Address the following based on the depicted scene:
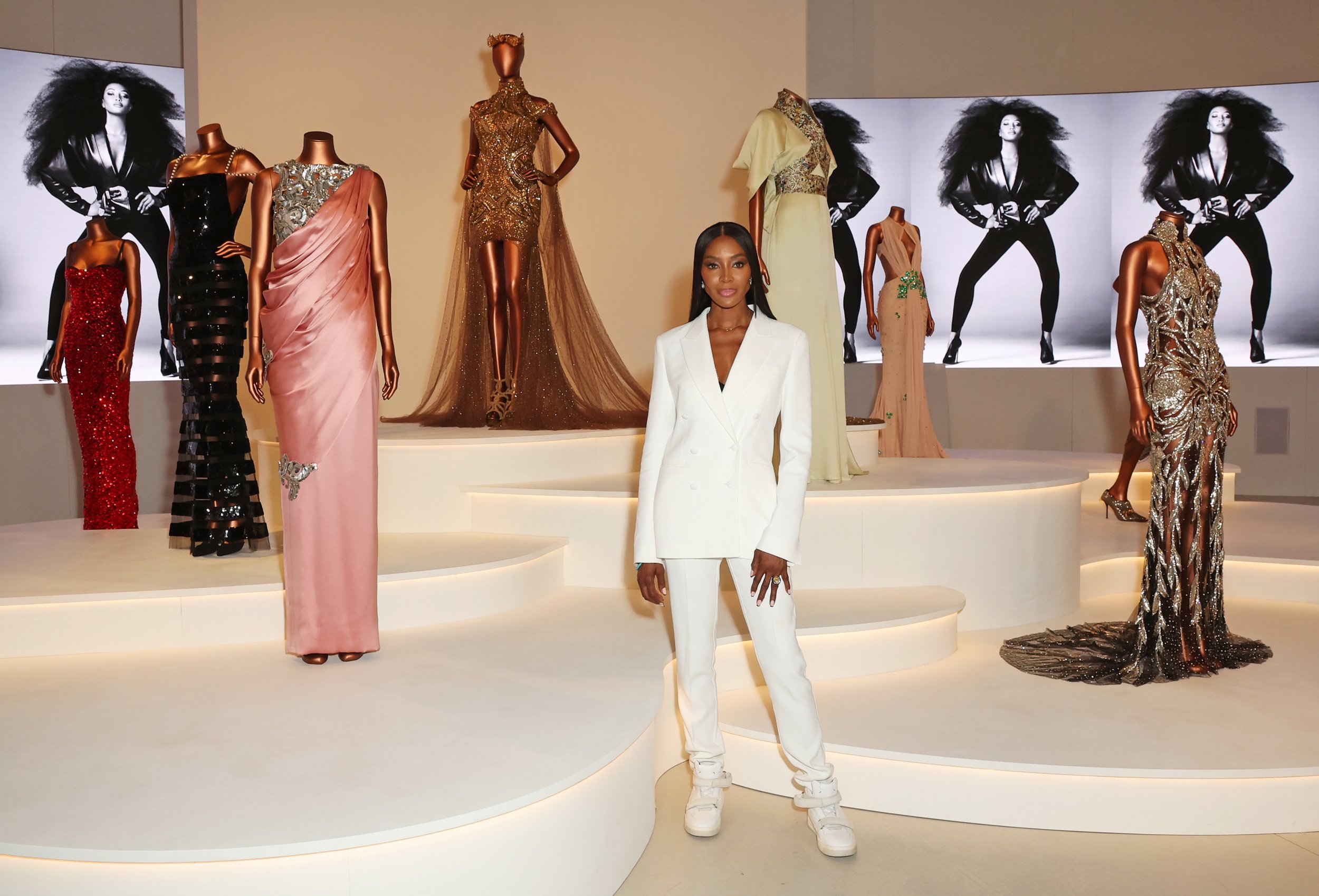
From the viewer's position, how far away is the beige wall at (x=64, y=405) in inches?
269

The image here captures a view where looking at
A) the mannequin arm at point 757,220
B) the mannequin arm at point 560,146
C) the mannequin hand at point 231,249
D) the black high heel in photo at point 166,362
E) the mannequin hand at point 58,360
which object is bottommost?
the mannequin hand at point 58,360

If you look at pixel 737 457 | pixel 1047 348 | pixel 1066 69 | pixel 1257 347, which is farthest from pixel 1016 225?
pixel 737 457

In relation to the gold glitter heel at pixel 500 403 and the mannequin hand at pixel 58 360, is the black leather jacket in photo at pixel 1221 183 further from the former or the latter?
the mannequin hand at pixel 58 360

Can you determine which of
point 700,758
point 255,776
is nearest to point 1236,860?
point 700,758

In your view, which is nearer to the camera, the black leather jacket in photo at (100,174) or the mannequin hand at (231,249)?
the mannequin hand at (231,249)

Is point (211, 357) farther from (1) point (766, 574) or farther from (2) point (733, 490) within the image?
(1) point (766, 574)

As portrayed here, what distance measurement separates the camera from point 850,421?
5.63m

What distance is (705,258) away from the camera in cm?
254

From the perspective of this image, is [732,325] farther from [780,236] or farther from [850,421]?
[850,421]

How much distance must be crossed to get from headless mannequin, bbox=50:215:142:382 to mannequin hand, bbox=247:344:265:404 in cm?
198

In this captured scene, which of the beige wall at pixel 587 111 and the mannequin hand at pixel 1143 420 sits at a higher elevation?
the beige wall at pixel 587 111

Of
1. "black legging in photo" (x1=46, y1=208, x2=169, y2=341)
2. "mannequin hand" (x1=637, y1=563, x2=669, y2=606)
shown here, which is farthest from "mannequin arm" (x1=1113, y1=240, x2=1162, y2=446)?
"black legging in photo" (x1=46, y1=208, x2=169, y2=341)

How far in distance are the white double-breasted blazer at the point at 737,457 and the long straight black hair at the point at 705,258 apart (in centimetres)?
11

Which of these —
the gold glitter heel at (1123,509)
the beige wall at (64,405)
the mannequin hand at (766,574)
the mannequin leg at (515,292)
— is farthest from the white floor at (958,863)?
the beige wall at (64,405)
